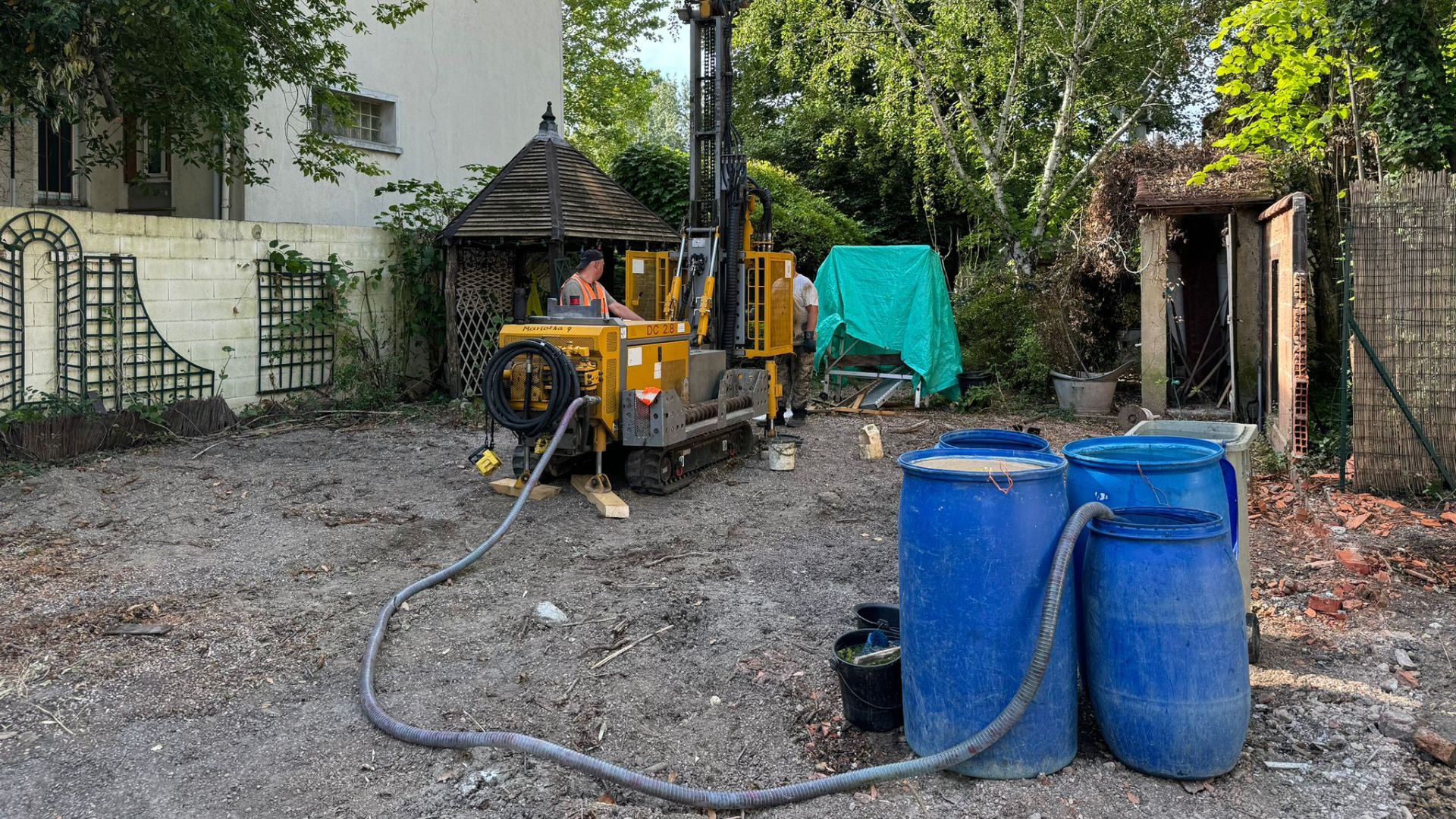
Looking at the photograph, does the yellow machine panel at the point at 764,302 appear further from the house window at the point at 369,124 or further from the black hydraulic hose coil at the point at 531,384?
the house window at the point at 369,124

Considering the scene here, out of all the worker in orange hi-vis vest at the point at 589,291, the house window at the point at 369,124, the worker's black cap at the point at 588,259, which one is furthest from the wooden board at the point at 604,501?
the house window at the point at 369,124

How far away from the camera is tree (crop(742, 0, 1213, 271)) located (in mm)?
16750

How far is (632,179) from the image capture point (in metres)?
17.5

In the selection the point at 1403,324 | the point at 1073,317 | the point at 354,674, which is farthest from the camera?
the point at 1073,317

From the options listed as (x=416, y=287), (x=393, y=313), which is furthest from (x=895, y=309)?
(x=393, y=313)

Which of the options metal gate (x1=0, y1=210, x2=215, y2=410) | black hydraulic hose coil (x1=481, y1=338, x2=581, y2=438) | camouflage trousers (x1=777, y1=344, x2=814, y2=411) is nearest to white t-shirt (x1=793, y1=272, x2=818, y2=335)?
camouflage trousers (x1=777, y1=344, x2=814, y2=411)

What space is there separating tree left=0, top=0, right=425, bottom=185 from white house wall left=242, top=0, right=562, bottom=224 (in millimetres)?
832

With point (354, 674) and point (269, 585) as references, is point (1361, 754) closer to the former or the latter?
point (354, 674)

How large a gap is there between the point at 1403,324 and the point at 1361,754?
510 cm

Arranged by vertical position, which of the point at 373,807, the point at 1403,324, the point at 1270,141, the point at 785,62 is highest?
the point at 785,62

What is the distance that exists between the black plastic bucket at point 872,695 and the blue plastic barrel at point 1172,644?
728 mm

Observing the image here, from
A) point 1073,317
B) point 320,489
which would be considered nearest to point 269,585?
point 320,489

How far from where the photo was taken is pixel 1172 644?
3.34 meters

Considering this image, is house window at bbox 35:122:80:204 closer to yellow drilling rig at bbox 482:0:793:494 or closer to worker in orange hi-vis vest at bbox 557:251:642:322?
yellow drilling rig at bbox 482:0:793:494
